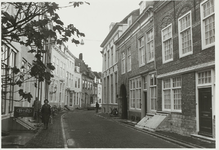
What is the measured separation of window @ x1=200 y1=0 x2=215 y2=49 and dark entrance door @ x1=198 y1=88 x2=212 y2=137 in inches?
75.2

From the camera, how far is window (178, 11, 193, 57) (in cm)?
1189

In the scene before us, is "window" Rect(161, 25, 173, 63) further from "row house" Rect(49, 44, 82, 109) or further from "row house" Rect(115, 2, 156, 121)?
"row house" Rect(49, 44, 82, 109)

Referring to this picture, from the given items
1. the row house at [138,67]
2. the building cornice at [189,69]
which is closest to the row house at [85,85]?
Answer: the row house at [138,67]

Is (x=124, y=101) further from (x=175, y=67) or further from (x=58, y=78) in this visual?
(x=58, y=78)

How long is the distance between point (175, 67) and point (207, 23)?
125 inches

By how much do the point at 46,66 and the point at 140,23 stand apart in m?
13.7

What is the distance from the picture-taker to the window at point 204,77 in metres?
10.4

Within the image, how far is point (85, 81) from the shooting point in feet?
196

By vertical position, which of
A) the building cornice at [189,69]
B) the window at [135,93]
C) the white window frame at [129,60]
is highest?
the white window frame at [129,60]

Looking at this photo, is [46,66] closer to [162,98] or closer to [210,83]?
[210,83]

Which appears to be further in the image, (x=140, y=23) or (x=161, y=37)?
(x=140, y=23)

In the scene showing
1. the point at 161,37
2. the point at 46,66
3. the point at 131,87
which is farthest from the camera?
the point at 131,87

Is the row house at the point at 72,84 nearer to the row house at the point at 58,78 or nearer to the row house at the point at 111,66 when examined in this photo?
the row house at the point at 58,78

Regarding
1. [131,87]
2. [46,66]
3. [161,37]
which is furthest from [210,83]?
[131,87]
